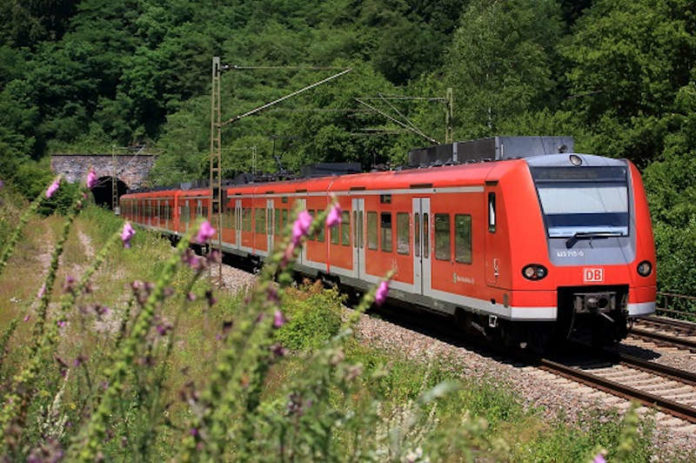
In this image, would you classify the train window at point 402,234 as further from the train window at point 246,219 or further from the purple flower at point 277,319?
the train window at point 246,219

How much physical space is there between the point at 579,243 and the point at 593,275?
46cm

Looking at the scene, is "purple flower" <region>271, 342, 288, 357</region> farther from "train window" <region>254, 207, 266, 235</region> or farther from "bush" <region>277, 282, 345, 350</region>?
"train window" <region>254, 207, 266, 235</region>

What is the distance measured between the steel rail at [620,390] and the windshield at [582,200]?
1761 mm

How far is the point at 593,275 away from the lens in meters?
13.0

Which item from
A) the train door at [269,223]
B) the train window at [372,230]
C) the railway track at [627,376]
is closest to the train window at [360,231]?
the train window at [372,230]

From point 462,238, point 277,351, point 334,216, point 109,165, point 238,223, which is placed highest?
point 109,165

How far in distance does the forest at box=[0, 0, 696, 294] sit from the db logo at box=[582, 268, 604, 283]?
324 inches

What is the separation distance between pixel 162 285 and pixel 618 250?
34.7ft

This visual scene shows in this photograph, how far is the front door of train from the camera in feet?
106

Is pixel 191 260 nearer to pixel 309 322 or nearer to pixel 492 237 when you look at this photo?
pixel 492 237

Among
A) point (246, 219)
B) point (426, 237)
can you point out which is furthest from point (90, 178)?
point (246, 219)

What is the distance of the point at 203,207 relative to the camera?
3594cm

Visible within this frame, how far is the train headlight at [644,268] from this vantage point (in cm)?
1335

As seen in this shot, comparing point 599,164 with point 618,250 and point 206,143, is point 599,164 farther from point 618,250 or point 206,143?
point 206,143
